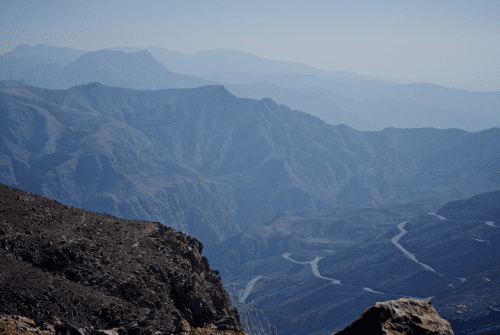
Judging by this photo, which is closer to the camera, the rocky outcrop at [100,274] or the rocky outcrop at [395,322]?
the rocky outcrop at [395,322]

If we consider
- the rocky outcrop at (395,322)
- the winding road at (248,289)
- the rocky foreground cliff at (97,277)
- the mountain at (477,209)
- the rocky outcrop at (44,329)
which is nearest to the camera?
the rocky outcrop at (395,322)

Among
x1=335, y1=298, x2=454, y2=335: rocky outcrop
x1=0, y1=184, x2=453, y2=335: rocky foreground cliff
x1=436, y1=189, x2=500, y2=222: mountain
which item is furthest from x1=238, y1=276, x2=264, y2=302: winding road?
x1=335, y1=298, x2=454, y2=335: rocky outcrop

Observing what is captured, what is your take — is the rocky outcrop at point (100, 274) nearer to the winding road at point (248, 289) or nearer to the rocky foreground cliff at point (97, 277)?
the rocky foreground cliff at point (97, 277)

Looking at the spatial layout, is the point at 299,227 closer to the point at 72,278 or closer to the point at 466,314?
the point at 466,314

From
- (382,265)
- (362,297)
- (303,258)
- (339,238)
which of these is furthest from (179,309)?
(339,238)

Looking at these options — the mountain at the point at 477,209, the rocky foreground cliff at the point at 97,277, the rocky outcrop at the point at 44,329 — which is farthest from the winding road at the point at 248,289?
the rocky outcrop at the point at 44,329

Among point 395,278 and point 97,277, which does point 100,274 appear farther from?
point 395,278
